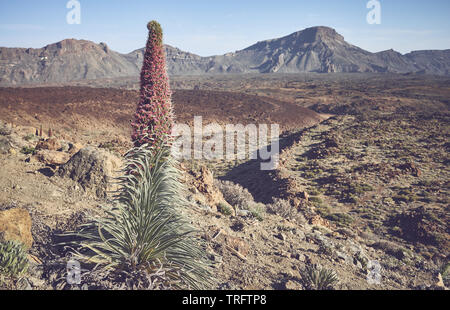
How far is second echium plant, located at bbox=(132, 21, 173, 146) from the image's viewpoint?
9.24 feet

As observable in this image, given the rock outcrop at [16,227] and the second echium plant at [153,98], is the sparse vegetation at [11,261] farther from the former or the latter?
the second echium plant at [153,98]

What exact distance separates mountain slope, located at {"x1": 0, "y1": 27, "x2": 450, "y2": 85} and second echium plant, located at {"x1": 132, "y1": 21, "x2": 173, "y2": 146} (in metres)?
137

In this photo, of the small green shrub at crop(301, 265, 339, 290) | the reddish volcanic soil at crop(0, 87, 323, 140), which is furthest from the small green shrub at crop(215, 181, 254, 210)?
the reddish volcanic soil at crop(0, 87, 323, 140)

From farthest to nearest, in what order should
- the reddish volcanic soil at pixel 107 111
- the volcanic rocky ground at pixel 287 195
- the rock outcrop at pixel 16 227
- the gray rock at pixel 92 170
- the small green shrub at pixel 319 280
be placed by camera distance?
1. the reddish volcanic soil at pixel 107 111
2. the gray rock at pixel 92 170
3. the volcanic rocky ground at pixel 287 195
4. the small green shrub at pixel 319 280
5. the rock outcrop at pixel 16 227

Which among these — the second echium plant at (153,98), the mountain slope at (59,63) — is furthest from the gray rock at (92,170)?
the mountain slope at (59,63)

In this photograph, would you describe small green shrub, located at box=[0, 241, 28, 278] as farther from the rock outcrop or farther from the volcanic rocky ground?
the rock outcrop

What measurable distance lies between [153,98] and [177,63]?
647 feet

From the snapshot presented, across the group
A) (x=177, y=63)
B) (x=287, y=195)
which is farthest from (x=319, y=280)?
(x=177, y=63)

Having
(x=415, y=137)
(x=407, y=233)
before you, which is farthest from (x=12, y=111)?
(x=415, y=137)

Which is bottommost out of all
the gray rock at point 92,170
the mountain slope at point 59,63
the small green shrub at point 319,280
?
the small green shrub at point 319,280

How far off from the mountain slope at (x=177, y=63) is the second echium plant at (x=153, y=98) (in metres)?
137

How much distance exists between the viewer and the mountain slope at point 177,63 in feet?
424

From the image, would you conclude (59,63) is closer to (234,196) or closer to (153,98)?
(234,196)

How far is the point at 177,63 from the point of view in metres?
188
